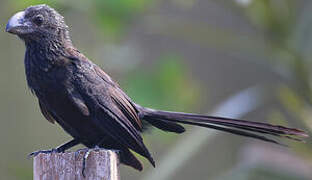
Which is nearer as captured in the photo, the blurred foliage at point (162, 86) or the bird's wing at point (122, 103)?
the bird's wing at point (122, 103)

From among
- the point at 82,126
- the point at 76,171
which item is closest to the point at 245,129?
the point at 82,126

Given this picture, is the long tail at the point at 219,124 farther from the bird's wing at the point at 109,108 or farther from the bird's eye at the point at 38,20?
the bird's eye at the point at 38,20

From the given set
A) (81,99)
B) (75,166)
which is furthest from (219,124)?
(75,166)

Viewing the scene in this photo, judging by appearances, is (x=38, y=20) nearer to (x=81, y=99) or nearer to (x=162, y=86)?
(x=81, y=99)

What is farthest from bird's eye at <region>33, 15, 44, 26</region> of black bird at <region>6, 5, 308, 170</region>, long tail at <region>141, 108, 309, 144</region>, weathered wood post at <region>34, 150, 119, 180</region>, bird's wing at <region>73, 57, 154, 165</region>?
weathered wood post at <region>34, 150, 119, 180</region>

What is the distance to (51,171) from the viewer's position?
245cm

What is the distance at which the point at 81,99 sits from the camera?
3016mm

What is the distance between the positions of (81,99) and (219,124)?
60 centimetres

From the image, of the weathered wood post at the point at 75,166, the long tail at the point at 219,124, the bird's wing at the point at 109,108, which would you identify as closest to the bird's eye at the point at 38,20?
the bird's wing at the point at 109,108

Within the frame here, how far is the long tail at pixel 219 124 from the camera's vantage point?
2.92m

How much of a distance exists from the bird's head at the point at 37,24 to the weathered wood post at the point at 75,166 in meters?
0.80

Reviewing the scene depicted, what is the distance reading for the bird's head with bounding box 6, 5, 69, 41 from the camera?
3.09 meters

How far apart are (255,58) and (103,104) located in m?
1.09

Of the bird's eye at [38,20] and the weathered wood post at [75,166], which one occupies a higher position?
the bird's eye at [38,20]
